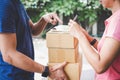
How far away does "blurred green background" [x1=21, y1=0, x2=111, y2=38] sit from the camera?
6875 mm

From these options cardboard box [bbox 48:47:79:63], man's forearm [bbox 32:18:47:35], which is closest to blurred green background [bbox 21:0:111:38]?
man's forearm [bbox 32:18:47:35]

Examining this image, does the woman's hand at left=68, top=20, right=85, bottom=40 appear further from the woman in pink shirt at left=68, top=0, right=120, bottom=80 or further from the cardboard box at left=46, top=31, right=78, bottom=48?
the cardboard box at left=46, top=31, right=78, bottom=48

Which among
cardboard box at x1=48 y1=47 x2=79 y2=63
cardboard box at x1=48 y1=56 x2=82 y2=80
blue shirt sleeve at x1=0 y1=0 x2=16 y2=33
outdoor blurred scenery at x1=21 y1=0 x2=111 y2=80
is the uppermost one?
blue shirt sleeve at x1=0 y1=0 x2=16 y2=33

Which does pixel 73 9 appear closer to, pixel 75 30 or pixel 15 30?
pixel 75 30

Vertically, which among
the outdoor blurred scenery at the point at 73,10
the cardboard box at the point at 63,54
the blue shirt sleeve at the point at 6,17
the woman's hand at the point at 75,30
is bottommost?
the outdoor blurred scenery at the point at 73,10

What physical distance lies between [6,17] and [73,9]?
561 centimetres

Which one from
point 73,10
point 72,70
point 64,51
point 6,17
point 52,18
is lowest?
point 73,10

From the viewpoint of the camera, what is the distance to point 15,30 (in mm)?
1492

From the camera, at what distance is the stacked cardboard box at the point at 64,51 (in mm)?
1801

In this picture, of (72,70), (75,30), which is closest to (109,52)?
(75,30)

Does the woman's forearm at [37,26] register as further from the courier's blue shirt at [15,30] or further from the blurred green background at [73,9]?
the blurred green background at [73,9]

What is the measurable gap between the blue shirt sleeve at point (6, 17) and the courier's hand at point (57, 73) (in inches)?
16.7

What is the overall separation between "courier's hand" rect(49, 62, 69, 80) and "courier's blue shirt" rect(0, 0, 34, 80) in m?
0.14

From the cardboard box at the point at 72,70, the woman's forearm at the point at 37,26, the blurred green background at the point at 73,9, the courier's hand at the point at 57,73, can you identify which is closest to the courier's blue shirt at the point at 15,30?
the courier's hand at the point at 57,73
